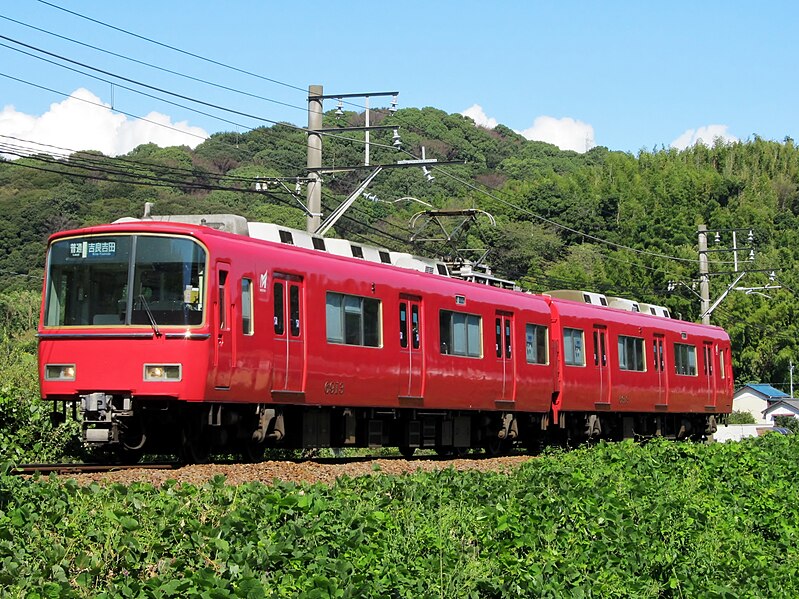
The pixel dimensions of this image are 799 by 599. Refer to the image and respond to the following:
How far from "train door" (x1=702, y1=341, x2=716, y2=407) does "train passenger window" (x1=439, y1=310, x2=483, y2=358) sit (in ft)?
39.7

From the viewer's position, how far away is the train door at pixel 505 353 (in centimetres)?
2142

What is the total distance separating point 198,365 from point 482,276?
9.37 metres

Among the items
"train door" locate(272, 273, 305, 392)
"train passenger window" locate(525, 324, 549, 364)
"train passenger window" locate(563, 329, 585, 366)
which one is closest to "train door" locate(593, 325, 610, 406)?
"train passenger window" locate(563, 329, 585, 366)

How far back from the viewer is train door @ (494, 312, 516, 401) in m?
21.4

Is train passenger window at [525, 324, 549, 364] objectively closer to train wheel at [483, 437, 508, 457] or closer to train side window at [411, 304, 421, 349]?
train wheel at [483, 437, 508, 457]

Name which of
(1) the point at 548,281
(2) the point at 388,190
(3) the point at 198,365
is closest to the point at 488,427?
(3) the point at 198,365

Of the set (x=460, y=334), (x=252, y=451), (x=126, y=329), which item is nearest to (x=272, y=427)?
(x=252, y=451)

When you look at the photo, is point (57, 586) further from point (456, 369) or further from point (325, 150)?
point (325, 150)

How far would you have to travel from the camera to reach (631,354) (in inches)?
1051

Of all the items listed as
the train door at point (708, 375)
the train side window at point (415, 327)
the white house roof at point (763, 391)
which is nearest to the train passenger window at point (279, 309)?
the train side window at point (415, 327)

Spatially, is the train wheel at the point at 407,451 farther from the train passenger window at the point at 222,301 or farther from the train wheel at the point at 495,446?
the train passenger window at the point at 222,301

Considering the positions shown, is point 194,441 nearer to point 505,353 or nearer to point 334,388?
point 334,388

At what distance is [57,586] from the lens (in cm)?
675

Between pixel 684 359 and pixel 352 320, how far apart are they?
14.6 m
